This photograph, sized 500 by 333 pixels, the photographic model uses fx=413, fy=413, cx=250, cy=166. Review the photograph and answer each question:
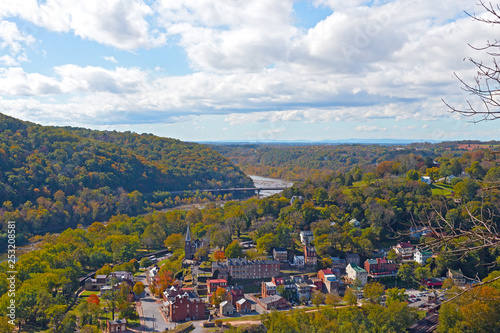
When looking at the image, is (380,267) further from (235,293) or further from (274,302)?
(235,293)

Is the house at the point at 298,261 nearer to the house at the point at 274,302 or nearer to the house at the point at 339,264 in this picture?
the house at the point at 339,264

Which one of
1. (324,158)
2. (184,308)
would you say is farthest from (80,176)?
(324,158)

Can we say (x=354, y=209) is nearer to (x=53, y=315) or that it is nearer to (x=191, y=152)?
(x=53, y=315)

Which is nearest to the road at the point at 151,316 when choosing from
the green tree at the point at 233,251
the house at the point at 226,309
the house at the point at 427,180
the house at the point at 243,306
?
the house at the point at 226,309

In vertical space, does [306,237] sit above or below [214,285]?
above

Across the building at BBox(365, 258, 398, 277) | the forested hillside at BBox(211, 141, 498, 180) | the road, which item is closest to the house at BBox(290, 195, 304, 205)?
the building at BBox(365, 258, 398, 277)

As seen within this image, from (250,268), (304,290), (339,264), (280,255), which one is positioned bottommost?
(304,290)

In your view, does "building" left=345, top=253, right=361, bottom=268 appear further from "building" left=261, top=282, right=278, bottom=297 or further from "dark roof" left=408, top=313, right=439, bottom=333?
"dark roof" left=408, top=313, right=439, bottom=333
